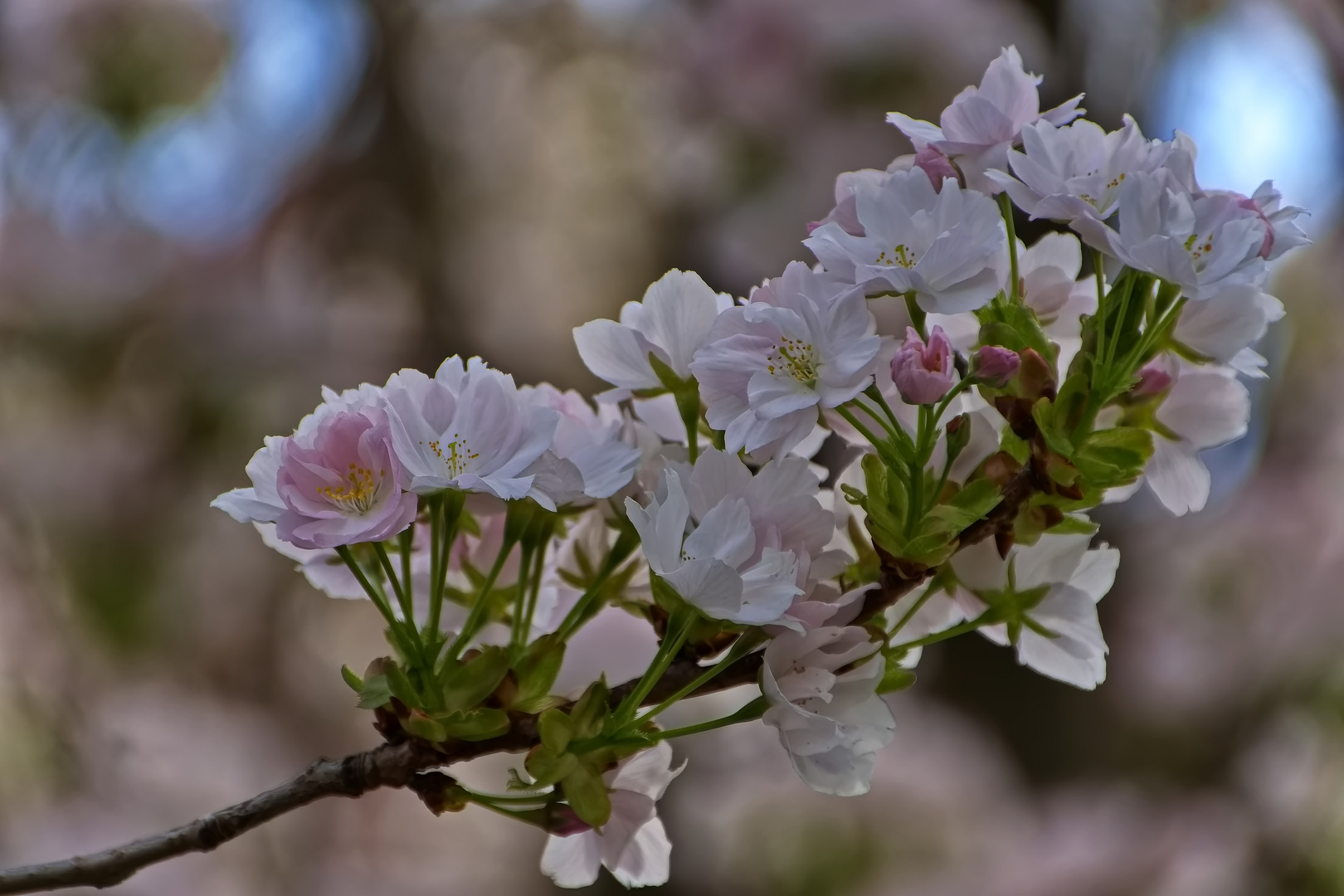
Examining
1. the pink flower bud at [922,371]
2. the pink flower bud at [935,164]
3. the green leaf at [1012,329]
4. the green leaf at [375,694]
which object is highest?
the pink flower bud at [935,164]

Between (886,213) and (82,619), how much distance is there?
6.57 feet

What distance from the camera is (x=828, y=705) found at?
49 centimetres

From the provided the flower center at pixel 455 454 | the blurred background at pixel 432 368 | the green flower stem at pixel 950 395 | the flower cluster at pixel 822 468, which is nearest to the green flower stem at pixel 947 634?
the flower cluster at pixel 822 468

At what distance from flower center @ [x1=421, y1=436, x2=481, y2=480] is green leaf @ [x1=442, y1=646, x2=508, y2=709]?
0.09m

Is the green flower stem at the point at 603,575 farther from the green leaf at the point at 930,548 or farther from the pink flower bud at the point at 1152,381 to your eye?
the pink flower bud at the point at 1152,381

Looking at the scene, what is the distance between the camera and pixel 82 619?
210 centimetres

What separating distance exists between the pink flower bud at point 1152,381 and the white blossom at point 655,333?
185mm

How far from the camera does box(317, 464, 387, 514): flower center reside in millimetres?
460

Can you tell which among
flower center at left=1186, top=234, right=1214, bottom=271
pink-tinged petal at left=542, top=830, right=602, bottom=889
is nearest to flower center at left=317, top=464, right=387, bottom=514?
pink-tinged petal at left=542, top=830, right=602, bottom=889

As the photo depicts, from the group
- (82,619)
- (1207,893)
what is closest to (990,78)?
(1207,893)

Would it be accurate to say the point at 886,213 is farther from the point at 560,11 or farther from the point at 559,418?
the point at 560,11

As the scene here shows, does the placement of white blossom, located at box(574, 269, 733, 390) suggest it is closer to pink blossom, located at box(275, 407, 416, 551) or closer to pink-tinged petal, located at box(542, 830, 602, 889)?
pink blossom, located at box(275, 407, 416, 551)

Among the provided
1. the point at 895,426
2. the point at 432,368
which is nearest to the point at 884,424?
the point at 895,426

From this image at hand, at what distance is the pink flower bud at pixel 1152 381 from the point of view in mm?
535
